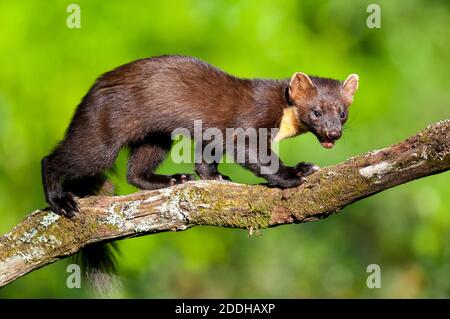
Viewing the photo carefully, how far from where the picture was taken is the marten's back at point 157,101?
810cm

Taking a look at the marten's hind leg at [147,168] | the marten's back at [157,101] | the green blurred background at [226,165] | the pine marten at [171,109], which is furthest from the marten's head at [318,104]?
the green blurred background at [226,165]

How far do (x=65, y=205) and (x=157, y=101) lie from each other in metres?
1.19

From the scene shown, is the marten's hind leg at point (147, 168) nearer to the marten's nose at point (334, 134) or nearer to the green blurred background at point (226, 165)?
the marten's nose at point (334, 134)

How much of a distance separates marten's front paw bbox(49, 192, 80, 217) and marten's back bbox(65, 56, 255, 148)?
619 millimetres

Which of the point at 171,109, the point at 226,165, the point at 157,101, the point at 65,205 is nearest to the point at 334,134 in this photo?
the point at 171,109

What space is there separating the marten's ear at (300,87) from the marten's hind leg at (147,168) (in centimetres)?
137

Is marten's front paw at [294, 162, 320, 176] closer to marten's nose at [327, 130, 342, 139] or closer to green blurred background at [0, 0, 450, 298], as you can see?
marten's nose at [327, 130, 342, 139]

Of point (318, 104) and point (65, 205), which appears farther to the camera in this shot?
point (318, 104)

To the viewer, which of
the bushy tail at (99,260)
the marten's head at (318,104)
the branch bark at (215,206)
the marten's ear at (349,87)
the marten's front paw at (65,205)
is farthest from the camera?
the bushy tail at (99,260)

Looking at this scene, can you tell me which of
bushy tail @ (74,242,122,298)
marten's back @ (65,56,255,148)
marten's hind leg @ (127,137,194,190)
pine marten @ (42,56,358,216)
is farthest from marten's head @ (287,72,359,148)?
bushy tail @ (74,242,122,298)

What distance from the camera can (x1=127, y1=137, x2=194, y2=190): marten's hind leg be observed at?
880 centimetres

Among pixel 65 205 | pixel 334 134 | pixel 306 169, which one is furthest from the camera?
pixel 334 134

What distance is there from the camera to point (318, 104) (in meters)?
8.05

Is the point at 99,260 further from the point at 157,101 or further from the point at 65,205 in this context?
the point at 157,101
